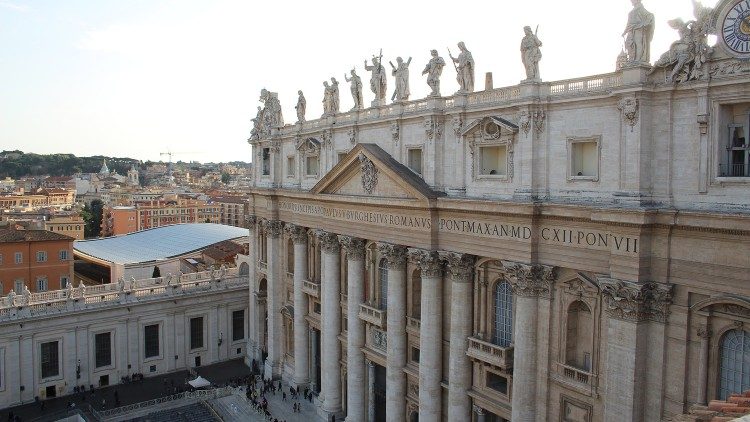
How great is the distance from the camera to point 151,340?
153 feet

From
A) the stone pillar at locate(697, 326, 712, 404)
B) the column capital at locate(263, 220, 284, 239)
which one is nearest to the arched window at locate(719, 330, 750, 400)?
the stone pillar at locate(697, 326, 712, 404)

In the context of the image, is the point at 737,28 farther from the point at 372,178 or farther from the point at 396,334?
the point at 396,334

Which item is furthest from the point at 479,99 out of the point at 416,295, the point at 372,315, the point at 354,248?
the point at 372,315

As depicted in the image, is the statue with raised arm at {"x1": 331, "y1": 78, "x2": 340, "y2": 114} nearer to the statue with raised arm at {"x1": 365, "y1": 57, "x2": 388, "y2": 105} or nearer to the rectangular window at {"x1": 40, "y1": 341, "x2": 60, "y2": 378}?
the statue with raised arm at {"x1": 365, "y1": 57, "x2": 388, "y2": 105}

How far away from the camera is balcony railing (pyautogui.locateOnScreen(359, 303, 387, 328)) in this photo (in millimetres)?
32344

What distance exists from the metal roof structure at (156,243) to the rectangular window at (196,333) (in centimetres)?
1401

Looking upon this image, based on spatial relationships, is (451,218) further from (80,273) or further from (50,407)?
(80,273)

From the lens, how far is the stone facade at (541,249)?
19.5 meters

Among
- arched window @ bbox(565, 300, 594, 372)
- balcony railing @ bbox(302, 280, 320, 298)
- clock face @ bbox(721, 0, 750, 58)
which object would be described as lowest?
balcony railing @ bbox(302, 280, 320, 298)

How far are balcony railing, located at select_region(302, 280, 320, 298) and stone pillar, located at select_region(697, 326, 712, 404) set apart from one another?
76.2 ft

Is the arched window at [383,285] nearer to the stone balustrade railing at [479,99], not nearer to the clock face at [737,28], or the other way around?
the stone balustrade railing at [479,99]

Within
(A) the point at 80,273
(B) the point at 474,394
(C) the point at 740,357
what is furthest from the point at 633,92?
(A) the point at 80,273

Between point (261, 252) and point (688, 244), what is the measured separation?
32891 mm

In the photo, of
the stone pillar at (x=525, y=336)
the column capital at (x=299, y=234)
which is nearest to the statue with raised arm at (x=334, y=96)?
the column capital at (x=299, y=234)
